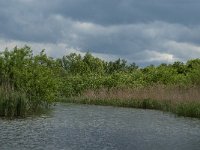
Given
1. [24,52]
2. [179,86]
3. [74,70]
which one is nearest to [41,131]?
[24,52]

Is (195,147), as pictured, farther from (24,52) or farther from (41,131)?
(24,52)

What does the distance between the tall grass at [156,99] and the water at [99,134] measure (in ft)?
9.78

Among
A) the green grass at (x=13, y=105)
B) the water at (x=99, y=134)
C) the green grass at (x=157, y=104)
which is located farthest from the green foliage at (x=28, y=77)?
the green grass at (x=157, y=104)

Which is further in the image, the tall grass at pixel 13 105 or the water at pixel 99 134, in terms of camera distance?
the tall grass at pixel 13 105

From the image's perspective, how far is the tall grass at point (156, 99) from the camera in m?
21.2

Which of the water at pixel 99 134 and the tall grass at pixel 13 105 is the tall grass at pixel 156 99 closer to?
the water at pixel 99 134

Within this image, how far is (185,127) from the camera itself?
52.3 ft

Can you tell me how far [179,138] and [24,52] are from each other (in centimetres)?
1119

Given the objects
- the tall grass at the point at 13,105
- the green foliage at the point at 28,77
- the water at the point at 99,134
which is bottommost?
the water at the point at 99,134

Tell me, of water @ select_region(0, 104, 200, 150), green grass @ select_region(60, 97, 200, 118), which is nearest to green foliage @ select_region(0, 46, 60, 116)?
water @ select_region(0, 104, 200, 150)

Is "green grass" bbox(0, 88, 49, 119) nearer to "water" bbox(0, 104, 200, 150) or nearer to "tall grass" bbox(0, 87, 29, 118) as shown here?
"tall grass" bbox(0, 87, 29, 118)

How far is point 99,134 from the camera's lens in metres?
13.2

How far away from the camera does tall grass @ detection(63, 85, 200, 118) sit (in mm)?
21197

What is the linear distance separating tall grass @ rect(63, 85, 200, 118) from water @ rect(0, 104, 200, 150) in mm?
2982
